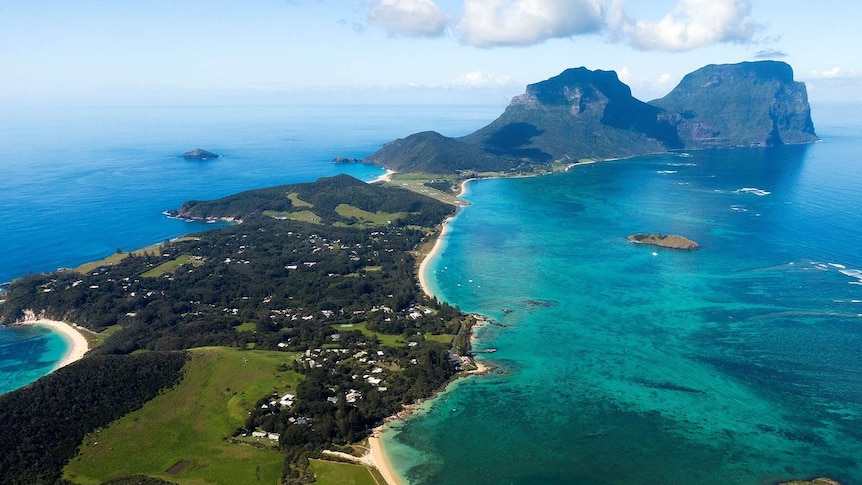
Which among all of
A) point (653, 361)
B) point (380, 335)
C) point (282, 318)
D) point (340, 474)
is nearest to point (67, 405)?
point (340, 474)

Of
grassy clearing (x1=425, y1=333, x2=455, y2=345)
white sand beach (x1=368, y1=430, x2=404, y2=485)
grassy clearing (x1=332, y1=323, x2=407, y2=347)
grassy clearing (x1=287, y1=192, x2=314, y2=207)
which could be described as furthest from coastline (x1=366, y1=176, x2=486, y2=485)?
grassy clearing (x1=287, y1=192, x2=314, y2=207)

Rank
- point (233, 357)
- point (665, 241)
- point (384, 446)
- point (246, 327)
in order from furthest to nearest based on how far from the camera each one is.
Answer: point (665, 241) < point (246, 327) < point (233, 357) < point (384, 446)

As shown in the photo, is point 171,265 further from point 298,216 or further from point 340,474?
point 340,474

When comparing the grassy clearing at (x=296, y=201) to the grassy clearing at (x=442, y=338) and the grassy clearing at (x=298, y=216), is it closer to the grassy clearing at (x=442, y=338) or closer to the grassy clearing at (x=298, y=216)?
the grassy clearing at (x=298, y=216)

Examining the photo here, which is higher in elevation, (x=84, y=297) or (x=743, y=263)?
(x=743, y=263)

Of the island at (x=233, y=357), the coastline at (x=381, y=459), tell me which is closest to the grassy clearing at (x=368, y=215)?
the island at (x=233, y=357)

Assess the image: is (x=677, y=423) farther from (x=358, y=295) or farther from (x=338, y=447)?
(x=358, y=295)

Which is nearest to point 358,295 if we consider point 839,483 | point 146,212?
point 839,483

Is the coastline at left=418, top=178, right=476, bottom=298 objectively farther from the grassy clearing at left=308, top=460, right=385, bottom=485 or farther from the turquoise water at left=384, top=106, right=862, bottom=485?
the grassy clearing at left=308, top=460, right=385, bottom=485
